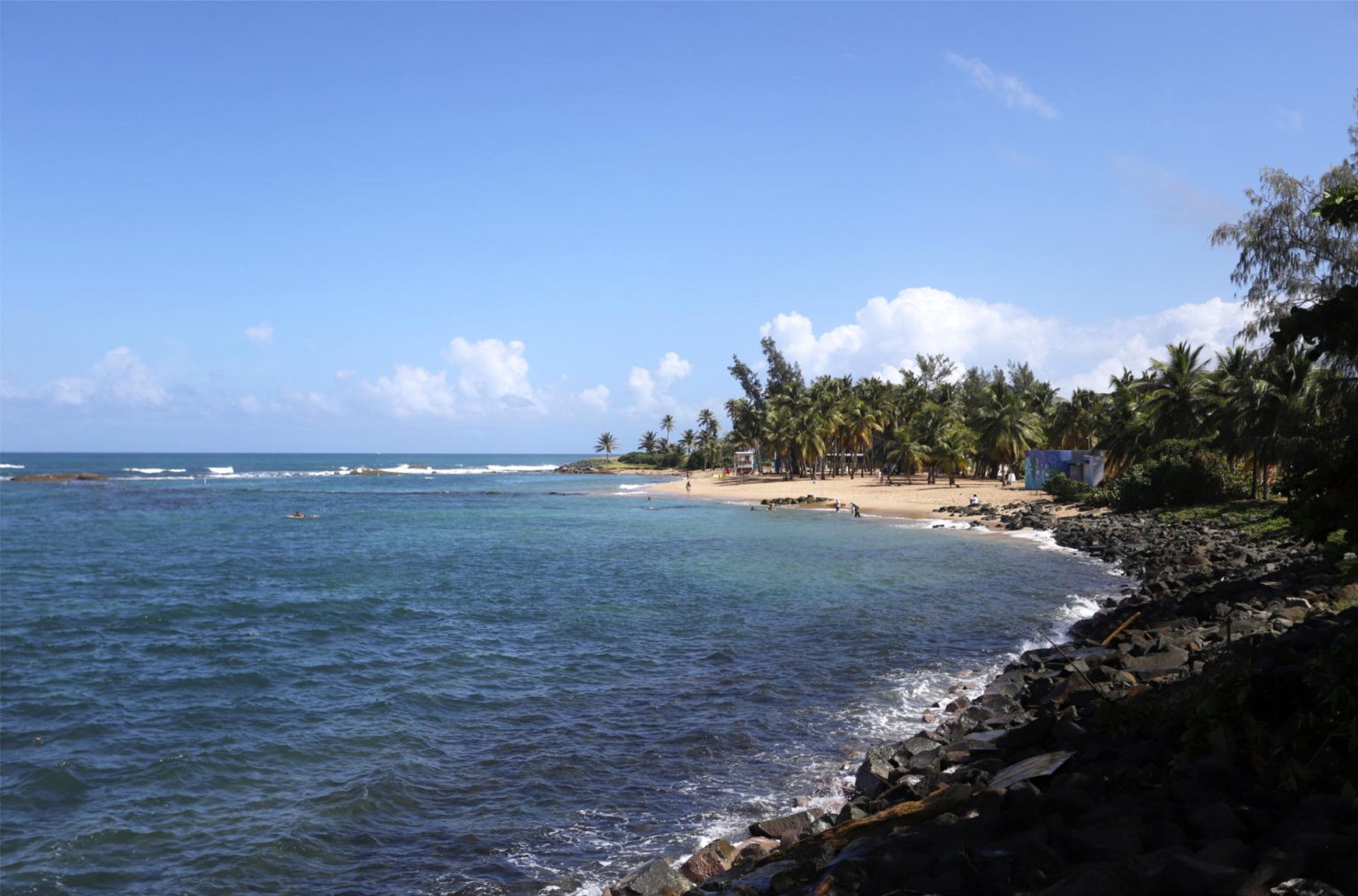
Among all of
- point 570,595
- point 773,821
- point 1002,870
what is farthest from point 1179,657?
point 570,595

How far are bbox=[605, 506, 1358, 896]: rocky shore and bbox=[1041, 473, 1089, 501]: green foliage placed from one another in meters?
43.2

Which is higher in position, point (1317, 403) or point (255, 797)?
point (1317, 403)

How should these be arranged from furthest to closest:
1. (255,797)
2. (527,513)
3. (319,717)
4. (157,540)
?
1. (527,513)
2. (157,540)
3. (319,717)
4. (255,797)

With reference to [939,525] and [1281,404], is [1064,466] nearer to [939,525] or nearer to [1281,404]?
[939,525]

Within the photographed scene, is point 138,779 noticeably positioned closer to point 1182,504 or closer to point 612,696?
point 612,696

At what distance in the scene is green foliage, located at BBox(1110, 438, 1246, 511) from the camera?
41406 mm

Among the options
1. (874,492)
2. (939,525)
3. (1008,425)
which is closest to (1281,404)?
(939,525)

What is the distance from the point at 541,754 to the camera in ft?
43.4

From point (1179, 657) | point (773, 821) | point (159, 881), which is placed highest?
point (1179, 657)

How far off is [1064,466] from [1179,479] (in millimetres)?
17542

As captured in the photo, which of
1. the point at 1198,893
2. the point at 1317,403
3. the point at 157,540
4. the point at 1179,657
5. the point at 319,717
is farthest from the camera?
the point at 157,540

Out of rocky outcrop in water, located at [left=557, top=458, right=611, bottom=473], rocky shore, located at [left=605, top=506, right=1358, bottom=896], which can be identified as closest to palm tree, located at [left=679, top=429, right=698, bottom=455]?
rocky outcrop in water, located at [left=557, top=458, right=611, bottom=473]

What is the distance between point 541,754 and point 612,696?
317cm

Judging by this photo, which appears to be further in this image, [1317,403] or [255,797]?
[1317,403]
